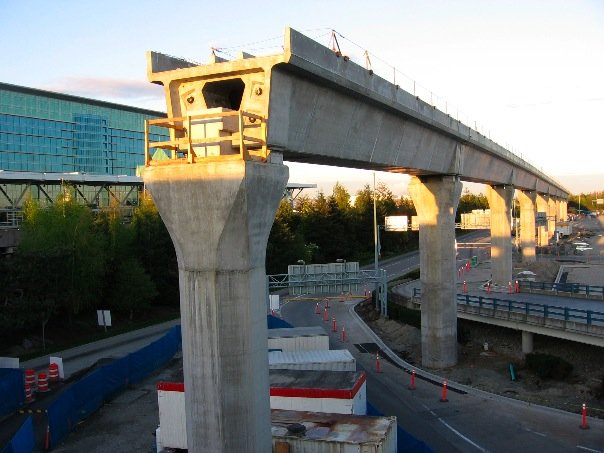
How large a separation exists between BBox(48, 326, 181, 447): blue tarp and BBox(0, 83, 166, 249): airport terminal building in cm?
3123

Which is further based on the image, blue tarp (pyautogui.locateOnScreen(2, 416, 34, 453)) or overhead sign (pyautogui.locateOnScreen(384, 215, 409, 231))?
overhead sign (pyautogui.locateOnScreen(384, 215, 409, 231))

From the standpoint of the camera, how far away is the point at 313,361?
72.3 ft

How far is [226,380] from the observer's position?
39.2 feet

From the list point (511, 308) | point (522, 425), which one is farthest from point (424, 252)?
point (522, 425)

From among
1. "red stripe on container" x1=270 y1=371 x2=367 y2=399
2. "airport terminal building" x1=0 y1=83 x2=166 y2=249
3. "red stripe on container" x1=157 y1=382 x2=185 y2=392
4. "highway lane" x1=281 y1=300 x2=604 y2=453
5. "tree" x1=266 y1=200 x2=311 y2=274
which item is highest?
"airport terminal building" x1=0 y1=83 x2=166 y2=249

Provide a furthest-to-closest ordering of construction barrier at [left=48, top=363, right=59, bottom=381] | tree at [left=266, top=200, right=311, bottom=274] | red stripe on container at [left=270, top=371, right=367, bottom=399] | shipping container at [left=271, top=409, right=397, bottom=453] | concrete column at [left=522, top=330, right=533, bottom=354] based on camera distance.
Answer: tree at [left=266, top=200, right=311, bottom=274], concrete column at [left=522, top=330, right=533, bottom=354], construction barrier at [left=48, top=363, right=59, bottom=381], red stripe on container at [left=270, top=371, right=367, bottom=399], shipping container at [left=271, top=409, right=397, bottom=453]

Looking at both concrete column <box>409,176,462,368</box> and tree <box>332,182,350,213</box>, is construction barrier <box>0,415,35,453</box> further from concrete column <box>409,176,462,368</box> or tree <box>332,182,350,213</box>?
tree <box>332,182,350,213</box>

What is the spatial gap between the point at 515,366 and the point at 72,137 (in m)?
75.4

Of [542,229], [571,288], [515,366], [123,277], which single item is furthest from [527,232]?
[123,277]

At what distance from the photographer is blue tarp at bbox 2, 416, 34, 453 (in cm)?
1658

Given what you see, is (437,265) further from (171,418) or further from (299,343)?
(171,418)

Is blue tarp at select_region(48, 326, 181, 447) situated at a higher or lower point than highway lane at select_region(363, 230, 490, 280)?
lower

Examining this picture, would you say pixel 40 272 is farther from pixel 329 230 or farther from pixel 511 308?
pixel 329 230

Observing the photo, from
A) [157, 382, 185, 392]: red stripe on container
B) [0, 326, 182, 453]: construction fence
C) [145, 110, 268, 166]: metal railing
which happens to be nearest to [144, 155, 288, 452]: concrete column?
[145, 110, 268, 166]: metal railing
